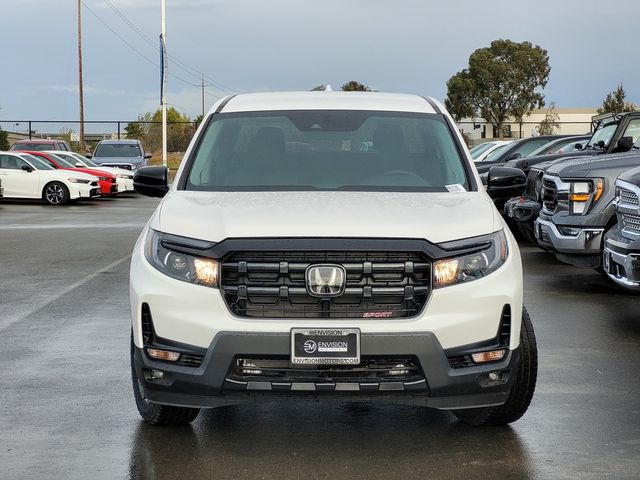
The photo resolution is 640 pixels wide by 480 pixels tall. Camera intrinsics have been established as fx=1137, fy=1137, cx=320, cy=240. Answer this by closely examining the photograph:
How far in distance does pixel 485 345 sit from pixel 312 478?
1.05 m

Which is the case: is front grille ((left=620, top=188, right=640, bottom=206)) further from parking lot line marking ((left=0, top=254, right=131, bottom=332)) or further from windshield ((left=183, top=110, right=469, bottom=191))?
parking lot line marking ((left=0, top=254, right=131, bottom=332))

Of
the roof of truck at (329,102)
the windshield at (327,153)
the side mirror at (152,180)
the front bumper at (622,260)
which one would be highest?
the roof of truck at (329,102)

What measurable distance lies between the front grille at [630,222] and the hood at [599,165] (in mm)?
2111

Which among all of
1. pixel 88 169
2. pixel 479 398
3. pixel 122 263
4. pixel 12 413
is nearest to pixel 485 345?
pixel 479 398

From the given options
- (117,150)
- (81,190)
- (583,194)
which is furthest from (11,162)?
(583,194)

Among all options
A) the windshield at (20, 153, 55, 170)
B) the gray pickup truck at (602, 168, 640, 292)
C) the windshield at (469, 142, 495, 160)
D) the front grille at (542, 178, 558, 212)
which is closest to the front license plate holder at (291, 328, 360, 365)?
the gray pickup truck at (602, 168, 640, 292)

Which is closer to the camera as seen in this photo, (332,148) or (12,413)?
(12,413)

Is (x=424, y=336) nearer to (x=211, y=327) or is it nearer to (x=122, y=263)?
(x=211, y=327)

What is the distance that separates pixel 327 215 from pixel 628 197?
203 inches

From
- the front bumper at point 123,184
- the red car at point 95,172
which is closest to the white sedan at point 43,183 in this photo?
the red car at point 95,172

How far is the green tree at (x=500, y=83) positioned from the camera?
4235 inches

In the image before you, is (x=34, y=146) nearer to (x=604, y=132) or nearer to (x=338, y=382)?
(x=604, y=132)

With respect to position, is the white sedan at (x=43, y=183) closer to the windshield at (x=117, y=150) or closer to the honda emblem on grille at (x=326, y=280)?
the windshield at (x=117, y=150)

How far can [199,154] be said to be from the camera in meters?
6.94
